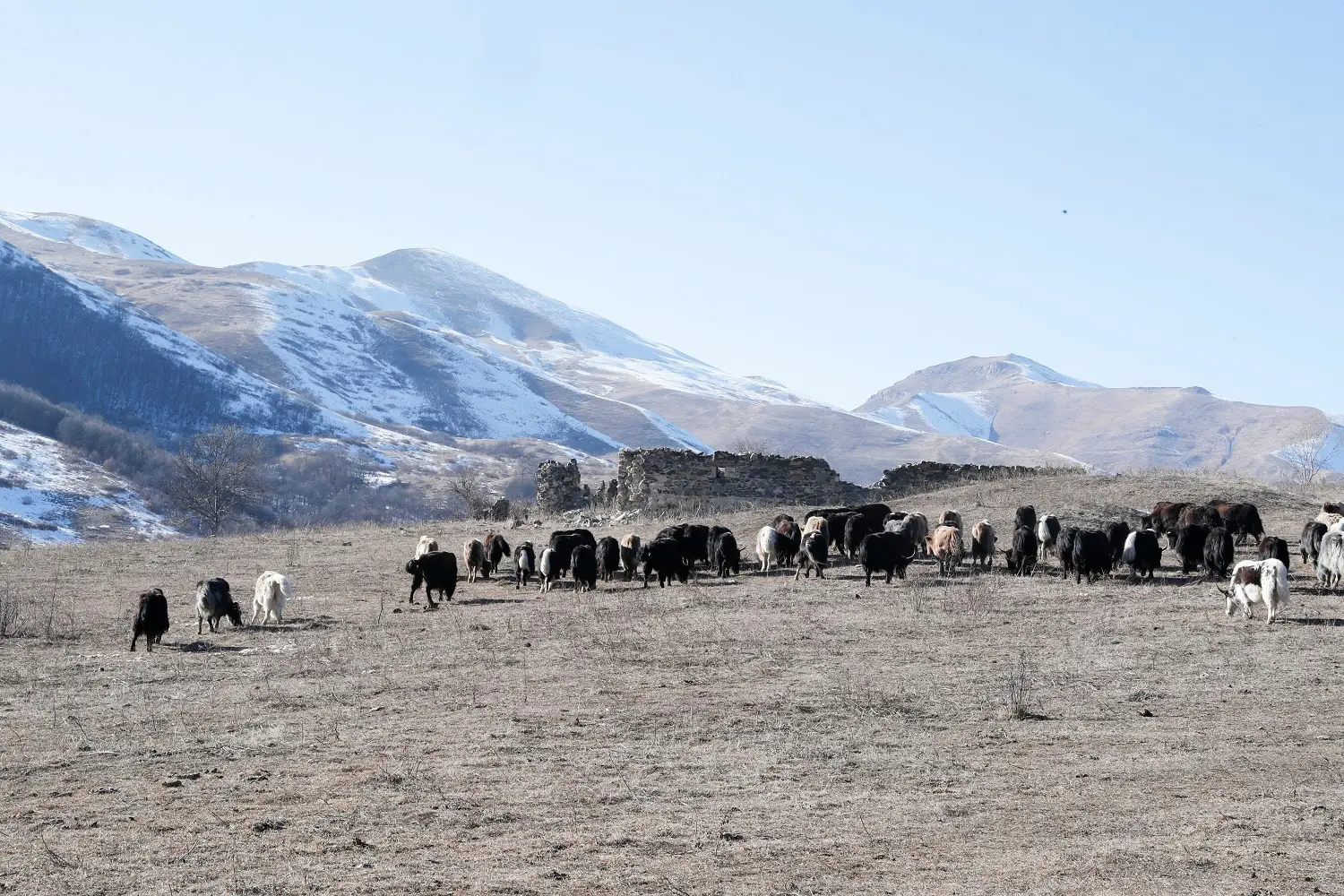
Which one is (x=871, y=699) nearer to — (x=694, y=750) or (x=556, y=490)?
(x=694, y=750)

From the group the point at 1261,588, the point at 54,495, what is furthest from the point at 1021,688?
the point at 54,495

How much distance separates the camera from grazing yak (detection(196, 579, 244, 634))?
1758cm

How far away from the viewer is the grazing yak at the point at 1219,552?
1977 cm

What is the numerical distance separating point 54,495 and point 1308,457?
81.4 meters

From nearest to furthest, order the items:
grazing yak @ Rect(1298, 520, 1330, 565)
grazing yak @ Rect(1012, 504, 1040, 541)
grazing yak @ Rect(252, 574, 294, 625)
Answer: grazing yak @ Rect(252, 574, 294, 625) < grazing yak @ Rect(1298, 520, 1330, 565) < grazing yak @ Rect(1012, 504, 1040, 541)

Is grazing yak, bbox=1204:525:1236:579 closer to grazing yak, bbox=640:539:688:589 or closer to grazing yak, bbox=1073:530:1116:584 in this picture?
grazing yak, bbox=1073:530:1116:584

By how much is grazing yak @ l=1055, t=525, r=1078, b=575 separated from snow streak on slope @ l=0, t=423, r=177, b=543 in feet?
207

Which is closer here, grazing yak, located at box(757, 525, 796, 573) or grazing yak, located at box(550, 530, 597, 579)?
grazing yak, located at box(550, 530, 597, 579)

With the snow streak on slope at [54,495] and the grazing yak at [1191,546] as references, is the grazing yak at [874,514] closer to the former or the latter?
the grazing yak at [1191,546]

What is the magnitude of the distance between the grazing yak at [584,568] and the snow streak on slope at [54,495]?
5801 cm

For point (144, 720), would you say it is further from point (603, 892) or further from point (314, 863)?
point (603, 892)

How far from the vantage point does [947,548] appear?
71.4 ft

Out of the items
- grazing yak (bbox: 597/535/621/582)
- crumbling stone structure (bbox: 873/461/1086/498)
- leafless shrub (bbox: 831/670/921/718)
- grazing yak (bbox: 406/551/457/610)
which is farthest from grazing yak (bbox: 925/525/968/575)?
crumbling stone structure (bbox: 873/461/1086/498)

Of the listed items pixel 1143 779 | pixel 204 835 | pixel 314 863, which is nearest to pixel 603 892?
pixel 314 863
